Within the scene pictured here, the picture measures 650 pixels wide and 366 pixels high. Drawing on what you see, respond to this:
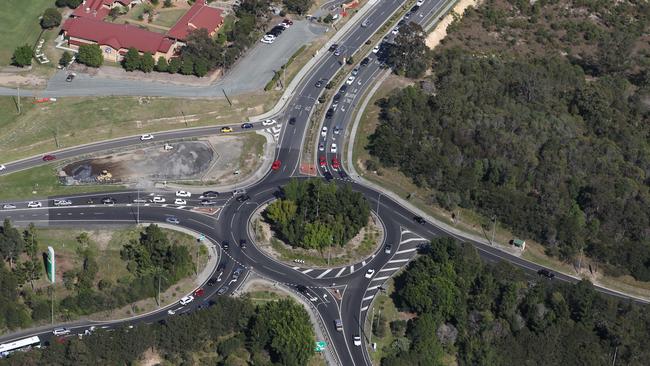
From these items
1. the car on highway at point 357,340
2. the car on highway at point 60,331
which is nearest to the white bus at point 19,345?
the car on highway at point 60,331

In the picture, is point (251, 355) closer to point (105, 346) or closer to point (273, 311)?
point (273, 311)

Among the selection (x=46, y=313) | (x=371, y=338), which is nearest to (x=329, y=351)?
(x=371, y=338)

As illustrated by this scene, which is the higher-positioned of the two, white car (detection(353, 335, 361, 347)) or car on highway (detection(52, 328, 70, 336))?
white car (detection(353, 335, 361, 347))

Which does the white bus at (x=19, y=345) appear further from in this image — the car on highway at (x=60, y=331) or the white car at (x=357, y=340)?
the white car at (x=357, y=340)

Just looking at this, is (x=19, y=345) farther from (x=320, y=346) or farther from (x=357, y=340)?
(x=357, y=340)

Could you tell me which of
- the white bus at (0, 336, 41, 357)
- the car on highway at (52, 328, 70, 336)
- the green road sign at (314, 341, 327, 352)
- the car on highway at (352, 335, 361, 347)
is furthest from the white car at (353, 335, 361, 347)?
the white bus at (0, 336, 41, 357)

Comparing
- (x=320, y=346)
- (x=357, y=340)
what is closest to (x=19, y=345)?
(x=320, y=346)

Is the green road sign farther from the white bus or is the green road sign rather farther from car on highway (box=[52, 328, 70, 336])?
the white bus

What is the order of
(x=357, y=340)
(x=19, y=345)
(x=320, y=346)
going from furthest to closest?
(x=357, y=340) → (x=320, y=346) → (x=19, y=345)
